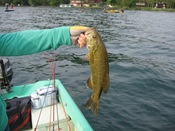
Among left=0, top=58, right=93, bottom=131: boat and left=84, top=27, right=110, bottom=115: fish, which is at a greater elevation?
left=84, top=27, right=110, bottom=115: fish

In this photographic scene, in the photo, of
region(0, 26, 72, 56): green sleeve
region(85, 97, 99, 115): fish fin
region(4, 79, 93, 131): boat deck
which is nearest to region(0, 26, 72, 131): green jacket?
region(0, 26, 72, 56): green sleeve

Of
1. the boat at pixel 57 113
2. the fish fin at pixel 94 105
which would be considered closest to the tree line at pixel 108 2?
the boat at pixel 57 113

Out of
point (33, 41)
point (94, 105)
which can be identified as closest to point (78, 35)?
point (33, 41)

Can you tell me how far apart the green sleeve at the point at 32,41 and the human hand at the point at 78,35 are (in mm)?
90

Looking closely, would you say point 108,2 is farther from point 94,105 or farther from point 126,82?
point 94,105

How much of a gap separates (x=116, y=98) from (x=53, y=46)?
6133 millimetres

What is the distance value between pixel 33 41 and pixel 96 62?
3.17 feet

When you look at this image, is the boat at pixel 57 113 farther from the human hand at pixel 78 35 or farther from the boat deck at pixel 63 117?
the human hand at pixel 78 35

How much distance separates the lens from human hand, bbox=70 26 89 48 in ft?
A: 9.35

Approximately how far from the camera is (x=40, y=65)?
13273mm

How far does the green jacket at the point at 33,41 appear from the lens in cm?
301

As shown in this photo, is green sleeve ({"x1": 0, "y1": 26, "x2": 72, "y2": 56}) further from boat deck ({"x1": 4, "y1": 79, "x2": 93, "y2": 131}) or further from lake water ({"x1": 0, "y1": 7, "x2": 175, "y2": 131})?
lake water ({"x1": 0, "y1": 7, "x2": 175, "y2": 131})

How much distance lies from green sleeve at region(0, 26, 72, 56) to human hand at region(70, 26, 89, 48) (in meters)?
0.09

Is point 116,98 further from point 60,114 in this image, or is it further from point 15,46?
point 15,46
